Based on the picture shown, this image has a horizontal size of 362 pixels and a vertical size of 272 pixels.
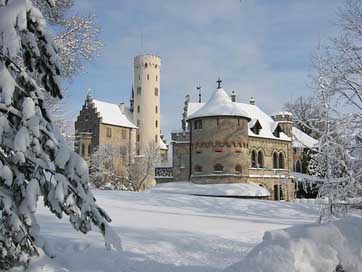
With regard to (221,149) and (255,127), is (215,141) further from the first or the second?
(255,127)

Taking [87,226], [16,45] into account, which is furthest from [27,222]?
[16,45]

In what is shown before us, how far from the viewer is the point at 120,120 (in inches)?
2601

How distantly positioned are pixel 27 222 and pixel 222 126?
105 ft

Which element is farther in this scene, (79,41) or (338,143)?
(79,41)

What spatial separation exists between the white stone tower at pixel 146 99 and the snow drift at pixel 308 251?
210 ft

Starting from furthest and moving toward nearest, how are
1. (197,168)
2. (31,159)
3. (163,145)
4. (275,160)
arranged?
(163,145) < (275,160) < (197,168) < (31,159)

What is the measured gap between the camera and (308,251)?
5691mm

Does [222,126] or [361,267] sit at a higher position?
[222,126]

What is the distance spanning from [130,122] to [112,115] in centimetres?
367

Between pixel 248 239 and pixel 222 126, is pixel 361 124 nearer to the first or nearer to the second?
pixel 248 239

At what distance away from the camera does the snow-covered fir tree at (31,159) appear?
4.64 metres

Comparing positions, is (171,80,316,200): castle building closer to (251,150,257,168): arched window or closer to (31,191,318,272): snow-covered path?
(251,150,257,168): arched window

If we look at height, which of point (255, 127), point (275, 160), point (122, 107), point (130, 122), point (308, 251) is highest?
point (122, 107)

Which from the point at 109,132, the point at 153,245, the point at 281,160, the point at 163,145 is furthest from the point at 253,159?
the point at 153,245
